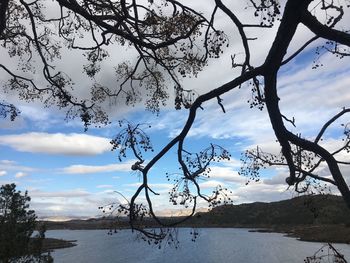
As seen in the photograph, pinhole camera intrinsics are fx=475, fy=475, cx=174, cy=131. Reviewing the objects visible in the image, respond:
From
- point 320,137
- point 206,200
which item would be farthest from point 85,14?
point 320,137

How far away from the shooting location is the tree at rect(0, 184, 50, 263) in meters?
36.5

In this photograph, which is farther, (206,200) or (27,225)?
(27,225)

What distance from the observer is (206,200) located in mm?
7469

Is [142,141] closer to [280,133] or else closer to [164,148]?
[164,148]

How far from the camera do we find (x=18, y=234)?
38844 millimetres

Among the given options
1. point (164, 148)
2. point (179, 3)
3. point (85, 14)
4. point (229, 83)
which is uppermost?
point (179, 3)

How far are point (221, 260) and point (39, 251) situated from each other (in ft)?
160

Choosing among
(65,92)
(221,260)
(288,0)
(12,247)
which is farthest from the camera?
(221,260)

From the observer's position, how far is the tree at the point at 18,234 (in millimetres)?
36500

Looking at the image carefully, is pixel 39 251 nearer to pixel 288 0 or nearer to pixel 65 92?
pixel 65 92

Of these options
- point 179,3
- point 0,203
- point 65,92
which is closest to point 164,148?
point 179,3

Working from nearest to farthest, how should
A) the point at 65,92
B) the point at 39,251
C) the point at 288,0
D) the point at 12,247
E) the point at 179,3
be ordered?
the point at 288,0, the point at 179,3, the point at 65,92, the point at 12,247, the point at 39,251

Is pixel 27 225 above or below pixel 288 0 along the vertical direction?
above

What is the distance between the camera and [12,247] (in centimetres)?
3666
